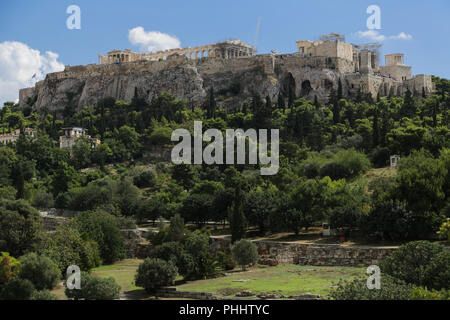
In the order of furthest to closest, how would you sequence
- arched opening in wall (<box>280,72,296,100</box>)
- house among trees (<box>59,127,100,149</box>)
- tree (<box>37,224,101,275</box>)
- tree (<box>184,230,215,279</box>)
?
arched opening in wall (<box>280,72,296,100</box>) → house among trees (<box>59,127,100,149</box>) → tree (<box>37,224,101,275</box>) → tree (<box>184,230,215,279</box>)

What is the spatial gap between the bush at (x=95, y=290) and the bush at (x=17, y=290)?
1.76 metres

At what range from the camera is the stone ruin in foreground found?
337ft

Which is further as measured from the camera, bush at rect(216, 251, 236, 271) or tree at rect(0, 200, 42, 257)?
tree at rect(0, 200, 42, 257)

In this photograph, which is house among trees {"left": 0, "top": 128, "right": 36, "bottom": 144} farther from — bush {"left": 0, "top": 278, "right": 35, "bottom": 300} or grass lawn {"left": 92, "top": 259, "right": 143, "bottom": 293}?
bush {"left": 0, "top": 278, "right": 35, "bottom": 300}

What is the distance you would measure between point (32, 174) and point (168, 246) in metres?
42.7

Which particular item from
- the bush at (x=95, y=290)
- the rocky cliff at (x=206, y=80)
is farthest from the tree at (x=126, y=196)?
the rocky cliff at (x=206, y=80)

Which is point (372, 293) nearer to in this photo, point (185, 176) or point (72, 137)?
point (185, 176)

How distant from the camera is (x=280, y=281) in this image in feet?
106

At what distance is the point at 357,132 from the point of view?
74.0 meters

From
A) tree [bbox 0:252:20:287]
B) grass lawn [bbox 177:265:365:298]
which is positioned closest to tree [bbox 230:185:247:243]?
grass lawn [bbox 177:265:365:298]

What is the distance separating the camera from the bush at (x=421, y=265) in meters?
26.9

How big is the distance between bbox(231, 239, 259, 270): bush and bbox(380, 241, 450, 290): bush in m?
10.1

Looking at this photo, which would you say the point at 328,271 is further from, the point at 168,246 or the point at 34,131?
the point at 34,131
